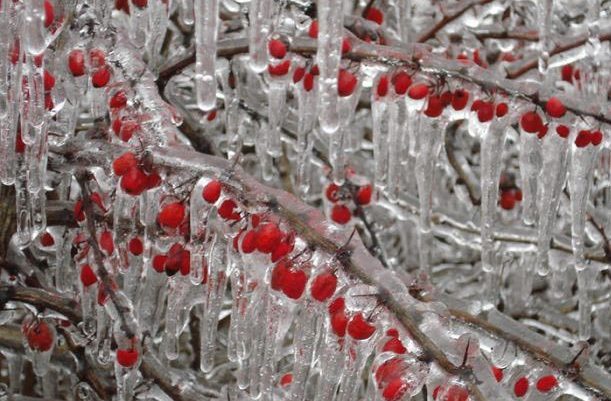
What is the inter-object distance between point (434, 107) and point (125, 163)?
1.05m

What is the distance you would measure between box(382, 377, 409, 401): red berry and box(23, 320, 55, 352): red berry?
50.6 inches

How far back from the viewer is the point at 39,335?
8.36ft

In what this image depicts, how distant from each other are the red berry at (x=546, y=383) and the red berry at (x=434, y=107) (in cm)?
90

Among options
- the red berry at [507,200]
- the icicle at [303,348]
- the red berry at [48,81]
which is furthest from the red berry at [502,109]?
the red berry at [507,200]

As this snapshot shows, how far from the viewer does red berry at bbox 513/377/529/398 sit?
2.10 meters

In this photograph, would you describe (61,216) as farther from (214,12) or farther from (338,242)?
(338,242)

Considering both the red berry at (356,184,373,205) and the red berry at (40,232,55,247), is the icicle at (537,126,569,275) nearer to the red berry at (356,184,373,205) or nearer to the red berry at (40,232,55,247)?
the red berry at (356,184,373,205)

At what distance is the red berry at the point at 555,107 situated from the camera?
241cm

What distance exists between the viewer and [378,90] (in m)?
2.69

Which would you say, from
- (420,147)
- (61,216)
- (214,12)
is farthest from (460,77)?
(61,216)

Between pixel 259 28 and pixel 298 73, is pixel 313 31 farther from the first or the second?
pixel 259 28

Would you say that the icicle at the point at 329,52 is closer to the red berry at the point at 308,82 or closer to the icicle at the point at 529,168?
the red berry at the point at 308,82

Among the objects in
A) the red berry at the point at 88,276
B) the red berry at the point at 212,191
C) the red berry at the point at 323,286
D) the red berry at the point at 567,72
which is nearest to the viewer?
the red berry at the point at 323,286

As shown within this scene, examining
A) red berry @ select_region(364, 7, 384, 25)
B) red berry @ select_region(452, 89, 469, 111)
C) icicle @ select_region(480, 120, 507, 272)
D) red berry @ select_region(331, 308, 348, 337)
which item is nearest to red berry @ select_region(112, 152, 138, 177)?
red berry @ select_region(331, 308, 348, 337)
